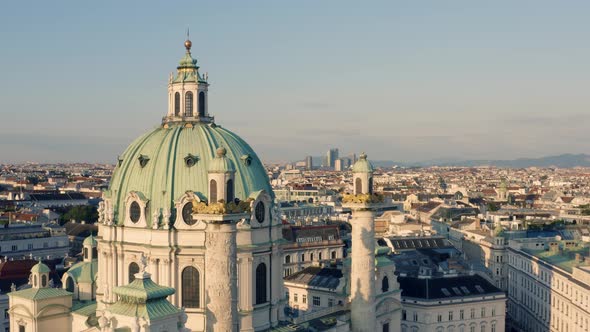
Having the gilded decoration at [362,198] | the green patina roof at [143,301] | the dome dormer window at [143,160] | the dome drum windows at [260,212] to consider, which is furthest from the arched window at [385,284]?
the green patina roof at [143,301]

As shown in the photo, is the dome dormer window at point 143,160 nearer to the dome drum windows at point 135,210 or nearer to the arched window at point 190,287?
the dome drum windows at point 135,210

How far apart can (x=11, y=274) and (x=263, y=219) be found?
42021 millimetres

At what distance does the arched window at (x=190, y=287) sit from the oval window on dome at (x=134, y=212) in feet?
19.9

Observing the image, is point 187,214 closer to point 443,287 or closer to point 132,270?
point 132,270

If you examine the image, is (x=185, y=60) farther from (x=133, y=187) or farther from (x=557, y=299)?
(x=557, y=299)

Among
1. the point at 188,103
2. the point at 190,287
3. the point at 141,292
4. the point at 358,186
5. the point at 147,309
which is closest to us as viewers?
the point at 147,309

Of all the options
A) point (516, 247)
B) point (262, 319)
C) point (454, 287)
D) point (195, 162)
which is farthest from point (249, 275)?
point (516, 247)

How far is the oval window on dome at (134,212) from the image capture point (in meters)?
62.9

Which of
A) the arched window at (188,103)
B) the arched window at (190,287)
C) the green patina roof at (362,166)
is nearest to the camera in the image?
the arched window at (190,287)

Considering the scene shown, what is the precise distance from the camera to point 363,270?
6588 cm

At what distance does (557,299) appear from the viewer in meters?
98.9

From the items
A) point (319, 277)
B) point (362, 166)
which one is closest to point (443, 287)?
point (319, 277)

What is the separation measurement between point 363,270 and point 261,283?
9.00 metres

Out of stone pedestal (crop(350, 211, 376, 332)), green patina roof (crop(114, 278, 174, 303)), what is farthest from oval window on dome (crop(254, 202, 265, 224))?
green patina roof (crop(114, 278, 174, 303))
